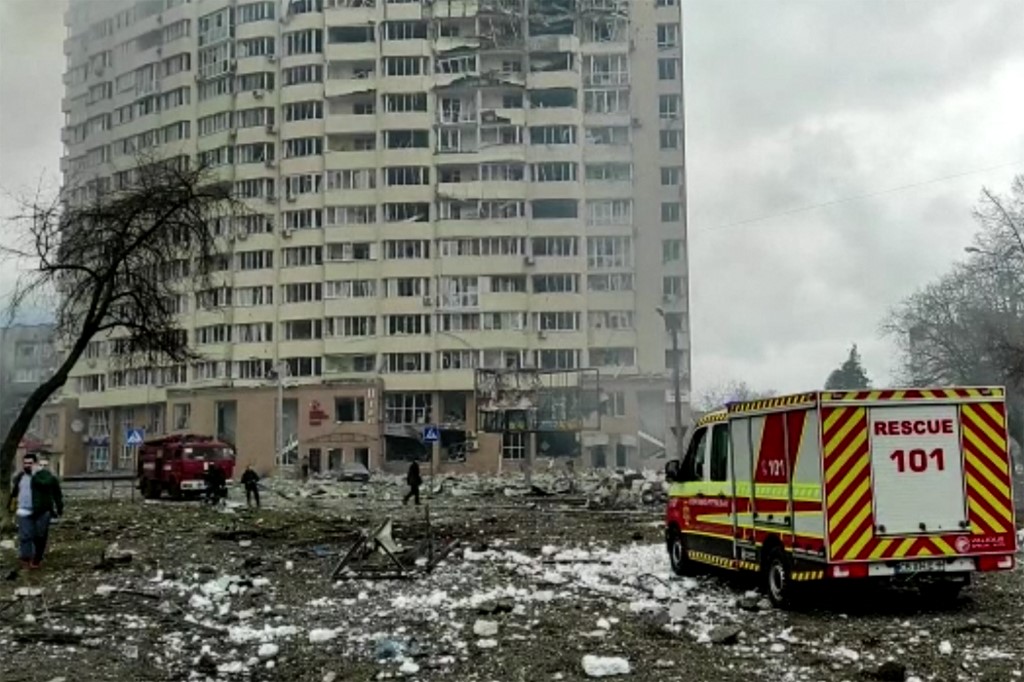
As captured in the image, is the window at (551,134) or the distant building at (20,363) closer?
the distant building at (20,363)

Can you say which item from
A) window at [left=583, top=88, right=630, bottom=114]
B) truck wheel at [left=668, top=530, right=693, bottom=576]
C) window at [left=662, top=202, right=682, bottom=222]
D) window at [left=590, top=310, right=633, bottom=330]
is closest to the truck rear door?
truck wheel at [left=668, top=530, right=693, bottom=576]

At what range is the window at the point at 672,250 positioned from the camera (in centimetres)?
7769

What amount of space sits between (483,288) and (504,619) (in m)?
68.1

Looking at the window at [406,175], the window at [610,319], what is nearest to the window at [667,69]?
the window at [610,319]

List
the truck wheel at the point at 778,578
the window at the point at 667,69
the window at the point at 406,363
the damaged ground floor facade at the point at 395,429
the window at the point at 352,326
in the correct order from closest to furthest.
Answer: the truck wheel at the point at 778,578 → the damaged ground floor facade at the point at 395,429 → the window at the point at 406,363 → the window at the point at 352,326 → the window at the point at 667,69

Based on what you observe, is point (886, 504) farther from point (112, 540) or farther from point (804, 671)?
point (112, 540)

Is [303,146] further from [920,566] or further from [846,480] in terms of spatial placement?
[920,566]

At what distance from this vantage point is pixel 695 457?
1388 centimetres

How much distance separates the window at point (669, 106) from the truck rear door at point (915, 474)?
7266cm

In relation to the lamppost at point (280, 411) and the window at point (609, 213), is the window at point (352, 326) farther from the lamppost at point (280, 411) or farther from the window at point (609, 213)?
the window at point (609, 213)

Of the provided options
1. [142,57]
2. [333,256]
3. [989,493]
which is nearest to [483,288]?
[333,256]

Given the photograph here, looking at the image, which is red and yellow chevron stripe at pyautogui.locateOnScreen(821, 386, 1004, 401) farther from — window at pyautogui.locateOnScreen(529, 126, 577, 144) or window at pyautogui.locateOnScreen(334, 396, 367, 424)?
window at pyautogui.locateOnScreen(529, 126, 577, 144)

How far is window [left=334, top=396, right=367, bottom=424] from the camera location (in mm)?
75312

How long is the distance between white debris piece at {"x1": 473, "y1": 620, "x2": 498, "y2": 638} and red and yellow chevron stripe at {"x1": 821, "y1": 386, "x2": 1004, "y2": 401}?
156 inches
